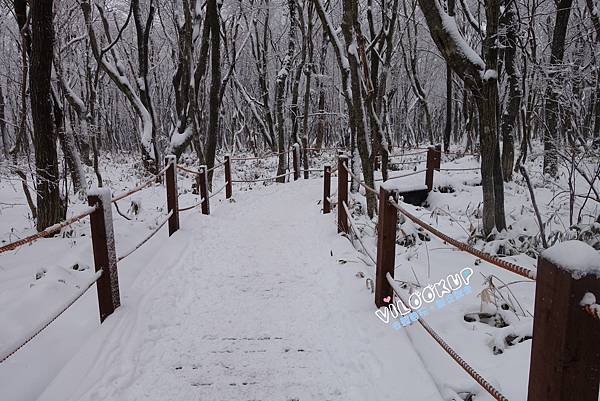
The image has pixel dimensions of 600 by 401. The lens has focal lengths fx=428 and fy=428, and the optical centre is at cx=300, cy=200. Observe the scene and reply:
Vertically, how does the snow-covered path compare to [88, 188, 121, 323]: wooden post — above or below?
below

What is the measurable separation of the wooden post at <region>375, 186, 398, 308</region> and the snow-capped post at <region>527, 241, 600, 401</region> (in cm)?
219

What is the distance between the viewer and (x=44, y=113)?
736 cm

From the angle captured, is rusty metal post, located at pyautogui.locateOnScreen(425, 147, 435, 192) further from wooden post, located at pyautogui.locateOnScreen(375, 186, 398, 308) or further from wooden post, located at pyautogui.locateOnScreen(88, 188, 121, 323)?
wooden post, located at pyautogui.locateOnScreen(88, 188, 121, 323)

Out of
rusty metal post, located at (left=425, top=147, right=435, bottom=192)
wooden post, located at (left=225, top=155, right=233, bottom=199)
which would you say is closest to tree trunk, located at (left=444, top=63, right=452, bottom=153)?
rusty metal post, located at (left=425, top=147, right=435, bottom=192)

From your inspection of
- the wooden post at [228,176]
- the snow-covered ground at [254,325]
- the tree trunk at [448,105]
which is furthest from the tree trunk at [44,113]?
the tree trunk at [448,105]

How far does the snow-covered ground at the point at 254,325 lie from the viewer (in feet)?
10.2

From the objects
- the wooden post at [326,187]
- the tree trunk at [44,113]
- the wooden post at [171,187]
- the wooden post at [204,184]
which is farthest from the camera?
the wooden post at [204,184]

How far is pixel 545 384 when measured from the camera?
168 cm

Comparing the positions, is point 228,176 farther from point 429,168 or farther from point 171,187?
point 429,168

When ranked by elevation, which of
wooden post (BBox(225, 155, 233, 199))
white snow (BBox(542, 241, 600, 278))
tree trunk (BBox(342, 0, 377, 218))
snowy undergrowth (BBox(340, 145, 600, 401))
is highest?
tree trunk (BBox(342, 0, 377, 218))

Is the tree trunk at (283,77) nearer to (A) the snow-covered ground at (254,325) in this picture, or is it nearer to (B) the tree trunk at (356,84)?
(B) the tree trunk at (356,84)

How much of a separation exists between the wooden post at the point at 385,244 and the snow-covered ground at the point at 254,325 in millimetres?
240

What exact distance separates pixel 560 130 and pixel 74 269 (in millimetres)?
14451

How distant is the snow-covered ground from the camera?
3096 mm
